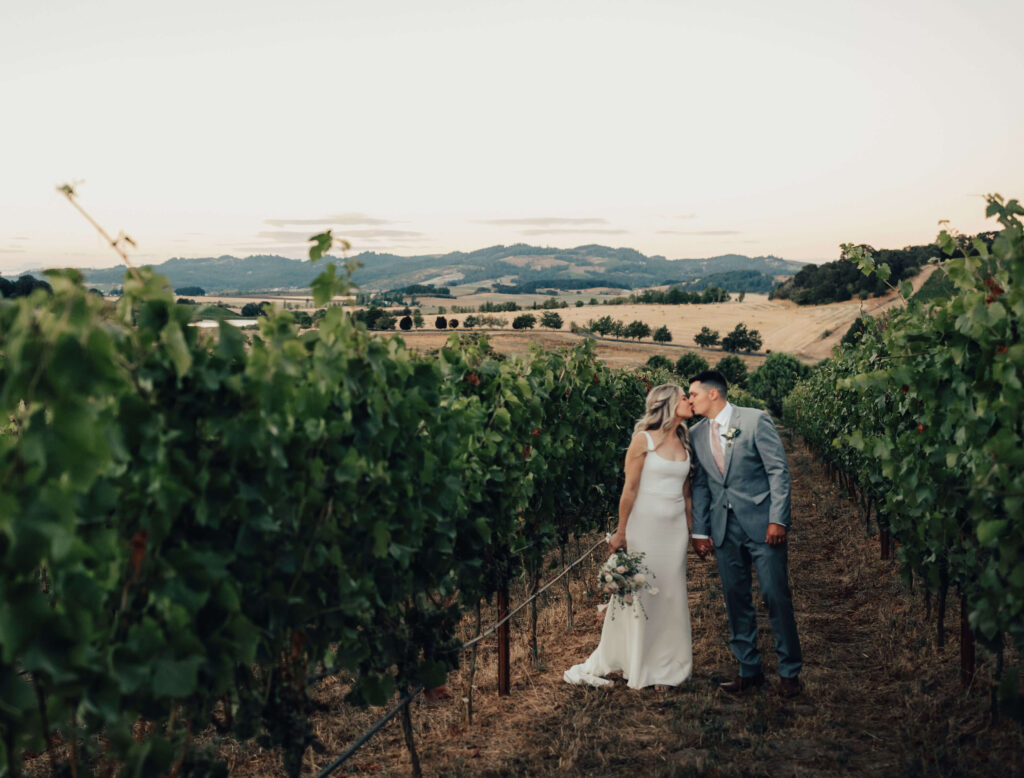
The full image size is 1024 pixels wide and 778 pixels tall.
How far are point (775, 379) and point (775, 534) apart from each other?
65.7m

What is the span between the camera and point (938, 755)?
4188 millimetres

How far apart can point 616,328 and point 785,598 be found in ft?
289

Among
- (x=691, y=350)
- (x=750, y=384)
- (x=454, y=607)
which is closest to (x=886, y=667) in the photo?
(x=454, y=607)

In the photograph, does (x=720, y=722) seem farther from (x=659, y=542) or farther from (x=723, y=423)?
(x=723, y=423)

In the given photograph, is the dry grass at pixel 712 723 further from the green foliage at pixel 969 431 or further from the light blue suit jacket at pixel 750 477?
the light blue suit jacket at pixel 750 477

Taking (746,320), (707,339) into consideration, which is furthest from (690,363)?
(746,320)

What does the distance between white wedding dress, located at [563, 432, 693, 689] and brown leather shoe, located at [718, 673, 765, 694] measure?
266 millimetres

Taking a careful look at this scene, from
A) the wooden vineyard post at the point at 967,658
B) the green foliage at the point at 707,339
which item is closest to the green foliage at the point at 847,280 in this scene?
the green foliage at the point at 707,339

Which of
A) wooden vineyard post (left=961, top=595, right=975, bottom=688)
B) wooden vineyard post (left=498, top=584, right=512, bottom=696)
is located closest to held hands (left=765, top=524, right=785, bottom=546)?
wooden vineyard post (left=961, top=595, right=975, bottom=688)

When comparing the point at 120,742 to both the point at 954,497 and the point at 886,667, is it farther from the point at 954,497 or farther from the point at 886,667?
the point at 886,667

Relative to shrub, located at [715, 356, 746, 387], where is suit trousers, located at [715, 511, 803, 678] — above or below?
above

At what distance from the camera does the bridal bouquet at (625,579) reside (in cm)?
533

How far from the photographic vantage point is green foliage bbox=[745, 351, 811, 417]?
213ft

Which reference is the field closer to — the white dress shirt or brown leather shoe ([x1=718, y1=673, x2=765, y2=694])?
the white dress shirt
